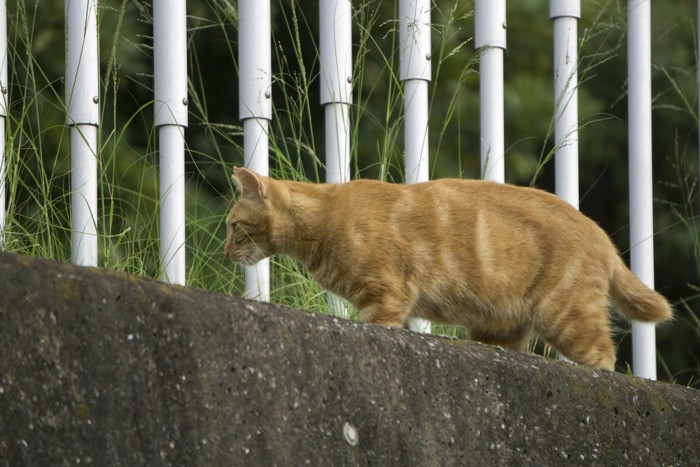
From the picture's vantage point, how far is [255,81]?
3578mm

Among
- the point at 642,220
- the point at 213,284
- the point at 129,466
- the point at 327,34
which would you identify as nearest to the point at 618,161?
the point at 642,220

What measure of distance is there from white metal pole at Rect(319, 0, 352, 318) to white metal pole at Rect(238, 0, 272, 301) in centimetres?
19

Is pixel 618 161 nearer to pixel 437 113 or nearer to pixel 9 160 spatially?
pixel 437 113

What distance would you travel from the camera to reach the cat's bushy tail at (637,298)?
10.3 ft

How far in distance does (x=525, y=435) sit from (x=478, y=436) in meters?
0.11

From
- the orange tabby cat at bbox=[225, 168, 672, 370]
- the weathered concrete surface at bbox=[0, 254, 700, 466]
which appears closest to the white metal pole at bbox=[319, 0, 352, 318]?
the orange tabby cat at bbox=[225, 168, 672, 370]

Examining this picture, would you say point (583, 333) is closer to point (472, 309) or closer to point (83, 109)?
point (472, 309)

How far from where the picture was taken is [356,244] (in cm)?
301

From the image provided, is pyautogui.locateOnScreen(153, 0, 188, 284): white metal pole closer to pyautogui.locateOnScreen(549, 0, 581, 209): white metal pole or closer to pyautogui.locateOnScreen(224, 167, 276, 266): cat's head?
pyautogui.locateOnScreen(224, 167, 276, 266): cat's head

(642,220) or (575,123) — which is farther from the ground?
(575,123)

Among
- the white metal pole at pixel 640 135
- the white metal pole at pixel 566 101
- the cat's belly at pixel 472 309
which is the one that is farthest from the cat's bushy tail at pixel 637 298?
the white metal pole at pixel 640 135

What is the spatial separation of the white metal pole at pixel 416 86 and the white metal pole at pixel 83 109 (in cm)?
90

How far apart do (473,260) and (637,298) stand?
46cm

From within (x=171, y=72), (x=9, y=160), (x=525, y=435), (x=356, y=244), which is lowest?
(x=525, y=435)
